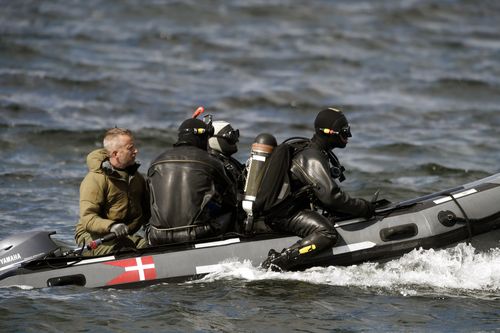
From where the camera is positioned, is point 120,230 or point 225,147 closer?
point 120,230

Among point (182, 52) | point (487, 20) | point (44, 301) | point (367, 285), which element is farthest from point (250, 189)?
point (487, 20)

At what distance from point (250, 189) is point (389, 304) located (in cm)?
177

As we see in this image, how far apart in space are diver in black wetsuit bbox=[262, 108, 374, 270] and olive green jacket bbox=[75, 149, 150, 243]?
4.67 ft

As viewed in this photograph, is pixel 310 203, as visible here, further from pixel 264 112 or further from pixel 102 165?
pixel 264 112

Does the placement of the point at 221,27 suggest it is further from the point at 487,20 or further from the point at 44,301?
the point at 44,301

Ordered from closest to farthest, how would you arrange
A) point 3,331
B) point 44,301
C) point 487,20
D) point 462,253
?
point 3,331 → point 44,301 → point 462,253 → point 487,20

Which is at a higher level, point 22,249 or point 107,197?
point 107,197

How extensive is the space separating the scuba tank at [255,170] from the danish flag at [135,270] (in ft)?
3.49

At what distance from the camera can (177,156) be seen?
9906 millimetres

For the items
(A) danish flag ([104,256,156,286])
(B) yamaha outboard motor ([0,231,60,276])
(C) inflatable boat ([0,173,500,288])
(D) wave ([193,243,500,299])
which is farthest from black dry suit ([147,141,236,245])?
(B) yamaha outboard motor ([0,231,60,276])

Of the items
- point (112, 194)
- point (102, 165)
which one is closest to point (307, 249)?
point (112, 194)

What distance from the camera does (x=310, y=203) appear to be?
10273mm

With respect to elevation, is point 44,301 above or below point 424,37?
below

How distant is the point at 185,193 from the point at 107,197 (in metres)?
0.91
